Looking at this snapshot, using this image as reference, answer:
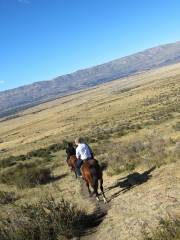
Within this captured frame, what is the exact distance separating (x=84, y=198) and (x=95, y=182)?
6.36 feet

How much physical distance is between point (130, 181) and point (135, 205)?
3.53 meters

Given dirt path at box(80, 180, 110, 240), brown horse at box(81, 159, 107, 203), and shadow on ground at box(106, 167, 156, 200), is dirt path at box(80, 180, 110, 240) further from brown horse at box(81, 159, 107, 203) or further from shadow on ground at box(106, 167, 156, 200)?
shadow on ground at box(106, 167, 156, 200)

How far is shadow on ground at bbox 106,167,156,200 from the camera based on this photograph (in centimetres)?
1547

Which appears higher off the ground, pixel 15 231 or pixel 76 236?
pixel 15 231

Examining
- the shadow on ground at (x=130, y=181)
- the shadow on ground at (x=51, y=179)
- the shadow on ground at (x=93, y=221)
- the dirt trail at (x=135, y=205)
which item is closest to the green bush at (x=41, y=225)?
the shadow on ground at (x=93, y=221)

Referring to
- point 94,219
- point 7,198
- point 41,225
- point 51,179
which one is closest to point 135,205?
point 94,219

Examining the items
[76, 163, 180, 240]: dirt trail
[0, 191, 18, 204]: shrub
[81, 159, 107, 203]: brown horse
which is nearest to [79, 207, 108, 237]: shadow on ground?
[76, 163, 180, 240]: dirt trail

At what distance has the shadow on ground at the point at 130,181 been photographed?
15.5 m

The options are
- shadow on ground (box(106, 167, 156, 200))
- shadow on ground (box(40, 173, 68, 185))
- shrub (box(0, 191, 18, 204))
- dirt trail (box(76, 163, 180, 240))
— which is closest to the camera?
dirt trail (box(76, 163, 180, 240))

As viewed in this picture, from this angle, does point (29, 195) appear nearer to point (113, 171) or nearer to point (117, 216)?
point (113, 171)

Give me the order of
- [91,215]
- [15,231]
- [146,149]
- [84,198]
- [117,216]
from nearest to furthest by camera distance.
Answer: [15,231]
[117,216]
[91,215]
[84,198]
[146,149]

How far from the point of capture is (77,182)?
1988 centimetres

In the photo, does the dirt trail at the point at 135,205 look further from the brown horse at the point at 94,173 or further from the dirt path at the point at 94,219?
the brown horse at the point at 94,173

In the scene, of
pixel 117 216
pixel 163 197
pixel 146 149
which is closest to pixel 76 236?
pixel 117 216
